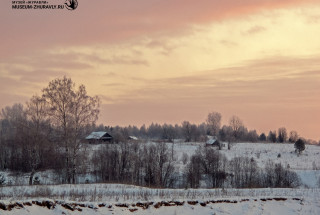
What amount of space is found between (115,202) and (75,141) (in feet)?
79.4

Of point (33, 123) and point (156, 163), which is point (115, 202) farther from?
point (156, 163)

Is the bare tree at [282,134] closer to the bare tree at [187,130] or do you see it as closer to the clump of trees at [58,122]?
the bare tree at [187,130]

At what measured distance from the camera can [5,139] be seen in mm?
72625

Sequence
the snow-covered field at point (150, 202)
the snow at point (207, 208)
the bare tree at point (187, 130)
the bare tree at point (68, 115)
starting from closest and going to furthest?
the snow at point (207, 208) → the snow-covered field at point (150, 202) → the bare tree at point (68, 115) → the bare tree at point (187, 130)

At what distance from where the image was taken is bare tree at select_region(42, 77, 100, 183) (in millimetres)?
40656

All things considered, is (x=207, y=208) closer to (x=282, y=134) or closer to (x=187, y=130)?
(x=187, y=130)

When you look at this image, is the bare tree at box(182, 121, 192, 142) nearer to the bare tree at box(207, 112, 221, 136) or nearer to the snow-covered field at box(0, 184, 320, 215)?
the bare tree at box(207, 112, 221, 136)

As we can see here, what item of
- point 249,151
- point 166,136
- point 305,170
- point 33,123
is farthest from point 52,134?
point 166,136

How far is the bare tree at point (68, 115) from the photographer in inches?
1601

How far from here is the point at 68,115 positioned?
1617 inches

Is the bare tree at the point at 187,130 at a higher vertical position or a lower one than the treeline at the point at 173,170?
higher

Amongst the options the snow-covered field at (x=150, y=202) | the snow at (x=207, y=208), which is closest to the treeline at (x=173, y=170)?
the snow-covered field at (x=150, y=202)

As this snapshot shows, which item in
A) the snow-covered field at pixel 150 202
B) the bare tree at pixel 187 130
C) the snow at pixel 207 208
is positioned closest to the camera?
the snow at pixel 207 208

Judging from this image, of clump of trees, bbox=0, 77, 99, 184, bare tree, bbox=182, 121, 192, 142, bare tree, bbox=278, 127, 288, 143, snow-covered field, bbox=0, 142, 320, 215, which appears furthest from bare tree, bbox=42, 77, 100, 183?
bare tree, bbox=278, 127, 288, 143
